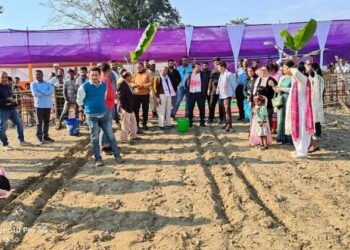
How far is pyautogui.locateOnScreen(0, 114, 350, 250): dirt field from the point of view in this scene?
427cm

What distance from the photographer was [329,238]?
13.6 feet

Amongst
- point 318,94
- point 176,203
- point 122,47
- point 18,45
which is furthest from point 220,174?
point 18,45

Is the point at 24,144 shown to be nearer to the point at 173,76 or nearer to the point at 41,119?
the point at 41,119

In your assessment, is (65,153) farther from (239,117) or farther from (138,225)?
(239,117)

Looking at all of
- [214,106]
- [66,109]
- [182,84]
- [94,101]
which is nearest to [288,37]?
[214,106]

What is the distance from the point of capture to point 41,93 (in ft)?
30.8

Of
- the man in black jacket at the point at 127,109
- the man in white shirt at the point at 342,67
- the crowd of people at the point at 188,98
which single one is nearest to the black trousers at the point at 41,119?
the crowd of people at the point at 188,98

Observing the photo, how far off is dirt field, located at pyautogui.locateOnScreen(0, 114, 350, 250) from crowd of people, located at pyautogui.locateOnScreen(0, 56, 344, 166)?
49cm

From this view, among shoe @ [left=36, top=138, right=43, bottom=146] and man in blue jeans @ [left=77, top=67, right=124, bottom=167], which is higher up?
man in blue jeans @ [left=77, top=67, right=124, bottom=167]

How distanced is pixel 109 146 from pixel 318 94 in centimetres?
424

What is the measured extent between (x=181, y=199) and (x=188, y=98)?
5.68m

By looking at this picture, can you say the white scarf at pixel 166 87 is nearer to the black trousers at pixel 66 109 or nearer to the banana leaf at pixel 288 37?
the black trousers at pixel 66 109

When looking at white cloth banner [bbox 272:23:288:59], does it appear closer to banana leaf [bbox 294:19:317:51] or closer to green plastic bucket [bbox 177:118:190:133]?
banana leaf [bbox 294:19:317:51]

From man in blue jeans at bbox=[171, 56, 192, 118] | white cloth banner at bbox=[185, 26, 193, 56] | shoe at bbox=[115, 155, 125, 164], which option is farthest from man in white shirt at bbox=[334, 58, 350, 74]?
shoe at bbox=[115, 155, 125, 164]
